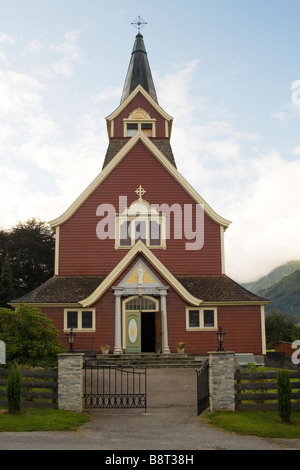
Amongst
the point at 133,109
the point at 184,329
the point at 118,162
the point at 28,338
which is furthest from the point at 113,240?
the point at 28,338

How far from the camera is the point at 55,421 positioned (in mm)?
11102

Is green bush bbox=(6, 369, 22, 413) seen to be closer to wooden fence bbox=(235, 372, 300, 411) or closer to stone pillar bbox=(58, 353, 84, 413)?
stone pillar bbox=(58, 353, 84, 413)

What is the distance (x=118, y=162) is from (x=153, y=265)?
682cm

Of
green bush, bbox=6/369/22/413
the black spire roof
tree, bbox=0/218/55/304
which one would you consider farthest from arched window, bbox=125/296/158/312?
tree, bbox=0/218/55/304

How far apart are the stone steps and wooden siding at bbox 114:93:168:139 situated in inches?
555

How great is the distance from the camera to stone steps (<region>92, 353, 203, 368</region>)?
2233 centimetres

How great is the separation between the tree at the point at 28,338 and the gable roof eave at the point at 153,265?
9.11m

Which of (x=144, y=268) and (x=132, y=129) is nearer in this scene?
(x=144, y=268)

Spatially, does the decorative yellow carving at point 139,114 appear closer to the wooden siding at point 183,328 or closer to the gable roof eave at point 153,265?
the gable roof eave at point 153,265

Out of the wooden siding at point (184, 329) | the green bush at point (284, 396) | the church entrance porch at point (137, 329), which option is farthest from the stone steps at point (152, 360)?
the green bush at point (284, 396)

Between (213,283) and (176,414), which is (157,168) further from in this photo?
(176,414)

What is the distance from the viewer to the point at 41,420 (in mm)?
11133

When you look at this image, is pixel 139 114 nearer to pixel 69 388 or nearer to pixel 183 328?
pixel 183 328
